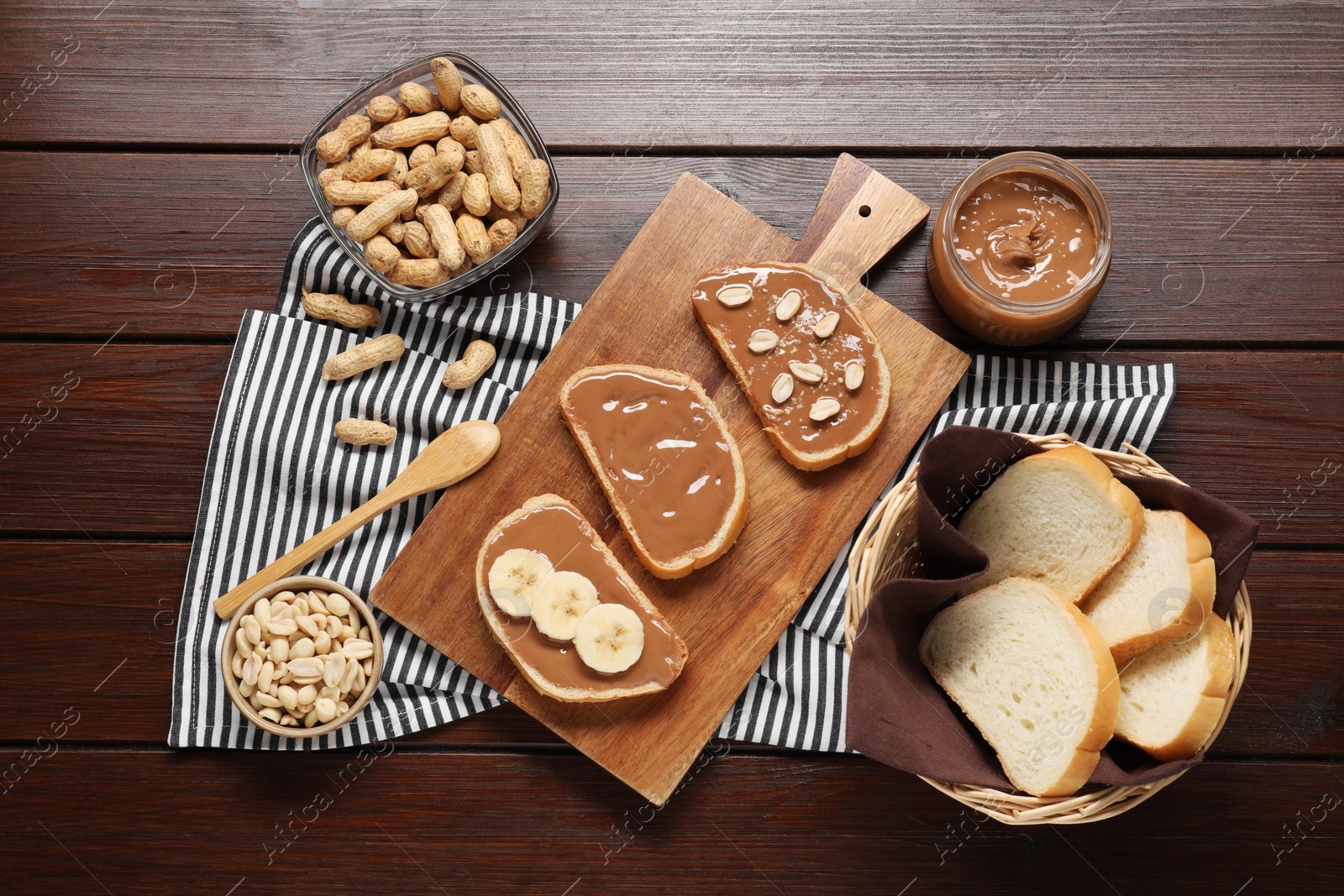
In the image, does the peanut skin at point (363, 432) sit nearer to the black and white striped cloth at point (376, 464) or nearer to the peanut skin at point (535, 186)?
the black and white striped cloth at point (376, 464)

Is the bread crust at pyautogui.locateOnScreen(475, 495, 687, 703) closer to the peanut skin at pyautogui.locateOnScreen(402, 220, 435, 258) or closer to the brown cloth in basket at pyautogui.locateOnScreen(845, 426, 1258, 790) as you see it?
the brown cloth in basket at pyautogui.locateOnScreen(845, 426, 1258, 790)

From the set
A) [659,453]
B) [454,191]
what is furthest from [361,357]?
[659,453]

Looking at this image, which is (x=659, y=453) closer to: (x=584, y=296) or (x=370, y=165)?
(x=584, y=296)

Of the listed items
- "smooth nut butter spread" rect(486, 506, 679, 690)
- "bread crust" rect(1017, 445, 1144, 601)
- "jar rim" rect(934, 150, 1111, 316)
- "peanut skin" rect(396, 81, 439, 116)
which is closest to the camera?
"bread crust" rect(1017, 445, 1144, 601)

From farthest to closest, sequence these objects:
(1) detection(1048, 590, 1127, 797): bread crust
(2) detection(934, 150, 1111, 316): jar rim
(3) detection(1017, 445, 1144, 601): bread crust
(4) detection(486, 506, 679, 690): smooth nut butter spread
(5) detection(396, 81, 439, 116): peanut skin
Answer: (5) detection(396, 81, 439, 116): peanut skin < (4) detection(486, 506, 679, 690): smooth nut butter spread < (2) detection(934, 150, 1111, 316): jar rim < (3) detection(1017, 445, 1144, 601): bread crust < (1) detection(1048, 590, 1127, 797): bread crust

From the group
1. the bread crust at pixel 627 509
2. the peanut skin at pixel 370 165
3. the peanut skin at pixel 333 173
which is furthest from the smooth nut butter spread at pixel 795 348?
the peanut skin at pixel 333 173

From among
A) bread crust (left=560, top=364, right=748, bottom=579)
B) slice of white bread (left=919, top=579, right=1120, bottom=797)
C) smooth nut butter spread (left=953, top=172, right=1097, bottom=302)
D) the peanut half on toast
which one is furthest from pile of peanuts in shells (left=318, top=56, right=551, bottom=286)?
slice of white bread (left=919, top=579, right=1120, bottom=797)
